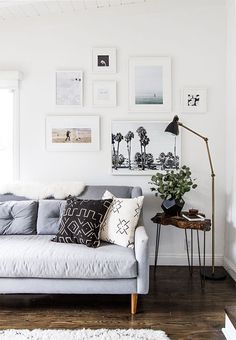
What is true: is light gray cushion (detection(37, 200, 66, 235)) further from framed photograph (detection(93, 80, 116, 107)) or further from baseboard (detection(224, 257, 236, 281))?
baseboard (detection(224, 257, 236, 281))

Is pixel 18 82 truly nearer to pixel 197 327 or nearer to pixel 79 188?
pixel 79 188

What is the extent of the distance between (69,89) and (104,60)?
0.50 m

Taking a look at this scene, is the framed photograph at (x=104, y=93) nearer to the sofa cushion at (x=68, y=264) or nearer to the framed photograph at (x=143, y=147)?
the framed photograph at (x=143, y=147)

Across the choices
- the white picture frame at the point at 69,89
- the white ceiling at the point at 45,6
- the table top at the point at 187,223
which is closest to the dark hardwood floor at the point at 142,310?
the table top at the point at 187,223

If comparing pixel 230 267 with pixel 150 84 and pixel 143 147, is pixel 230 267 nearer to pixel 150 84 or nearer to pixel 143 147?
pixel 143 147

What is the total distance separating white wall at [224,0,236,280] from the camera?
10.8ft

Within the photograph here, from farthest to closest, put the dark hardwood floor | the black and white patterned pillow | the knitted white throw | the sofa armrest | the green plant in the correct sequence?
the knitted white throw, the green plant, the black and white patterned pillow, the sofa armrest, the dark hardwood floor

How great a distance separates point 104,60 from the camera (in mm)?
3566

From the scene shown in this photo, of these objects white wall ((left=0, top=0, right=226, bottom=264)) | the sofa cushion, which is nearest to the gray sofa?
the sofa cushion

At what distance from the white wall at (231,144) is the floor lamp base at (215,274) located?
8cm

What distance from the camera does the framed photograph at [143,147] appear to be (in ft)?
11.7

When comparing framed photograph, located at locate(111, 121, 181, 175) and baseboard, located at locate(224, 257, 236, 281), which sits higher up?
framed photograph, located at locate(111, 121, 181, 175)

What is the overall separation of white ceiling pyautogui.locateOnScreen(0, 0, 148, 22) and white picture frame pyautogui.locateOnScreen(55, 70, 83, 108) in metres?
0.65

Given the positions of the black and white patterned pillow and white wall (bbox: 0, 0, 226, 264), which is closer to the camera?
the black and white patterned pillow
